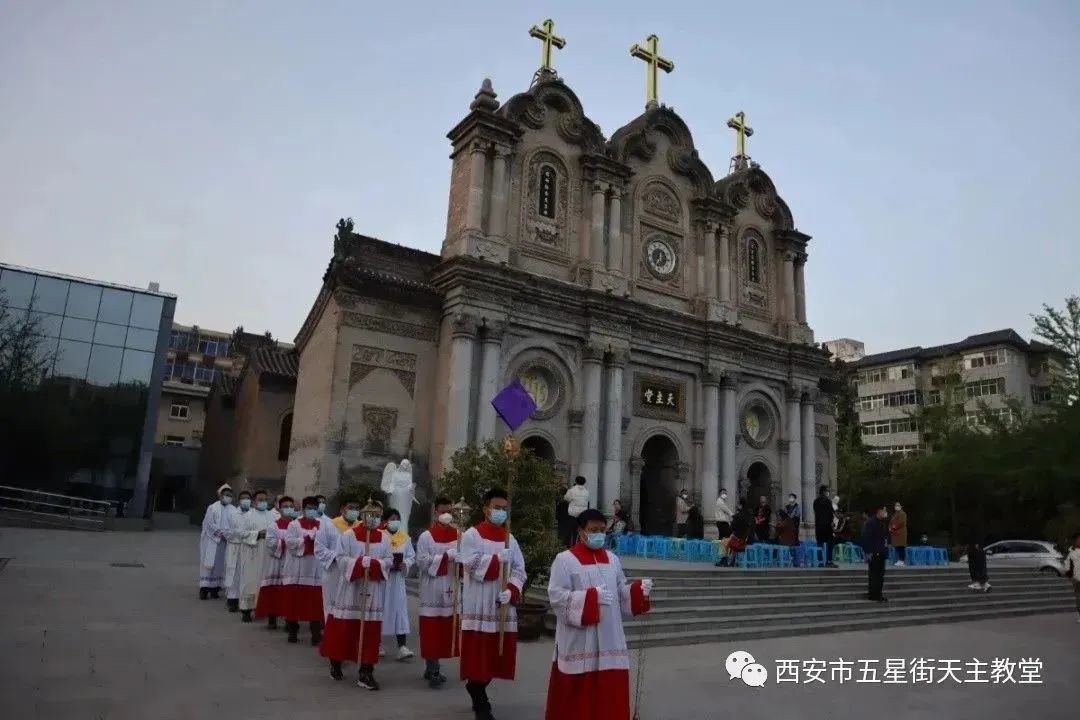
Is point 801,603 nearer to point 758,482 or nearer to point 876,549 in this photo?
point 876,549

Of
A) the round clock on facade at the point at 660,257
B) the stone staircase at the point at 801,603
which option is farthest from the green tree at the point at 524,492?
the round clock on facade at the point at 660,257

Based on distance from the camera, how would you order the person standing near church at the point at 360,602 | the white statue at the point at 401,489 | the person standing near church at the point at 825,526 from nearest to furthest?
the person standing near church at the point at 360,602 < the white statue at the point at 401,489 < the person standing near church at the point at 825,526

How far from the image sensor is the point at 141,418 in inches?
1194

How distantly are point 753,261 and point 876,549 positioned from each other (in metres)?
17.5

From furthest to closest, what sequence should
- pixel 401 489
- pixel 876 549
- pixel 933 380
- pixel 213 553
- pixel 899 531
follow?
pixel 933 380 < pixel 899 531 < pixel 401 489 < pixel 876 549 < pixel 213 553

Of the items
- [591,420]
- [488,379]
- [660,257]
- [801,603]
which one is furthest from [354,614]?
[660,257]

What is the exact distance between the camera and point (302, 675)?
7.72 metres

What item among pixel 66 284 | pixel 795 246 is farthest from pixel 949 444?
pixel 66 284

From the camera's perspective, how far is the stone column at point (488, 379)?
830 inches

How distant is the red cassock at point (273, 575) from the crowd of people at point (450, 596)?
2 cm

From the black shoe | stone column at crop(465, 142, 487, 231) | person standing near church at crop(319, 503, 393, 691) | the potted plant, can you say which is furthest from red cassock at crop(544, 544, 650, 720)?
stone column at crop(465, 142, 487, 231)

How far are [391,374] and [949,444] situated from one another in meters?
30.5

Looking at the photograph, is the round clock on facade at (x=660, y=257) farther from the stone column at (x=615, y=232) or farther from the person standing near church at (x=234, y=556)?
the person standing near church at (x=234, y=556)

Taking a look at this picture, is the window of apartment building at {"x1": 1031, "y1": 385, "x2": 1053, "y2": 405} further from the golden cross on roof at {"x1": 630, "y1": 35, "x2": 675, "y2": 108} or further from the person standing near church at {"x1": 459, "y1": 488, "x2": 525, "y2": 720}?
the person standing near church at {"x1": 459, "y1": 488, "x2": 525, "y2": 720}
